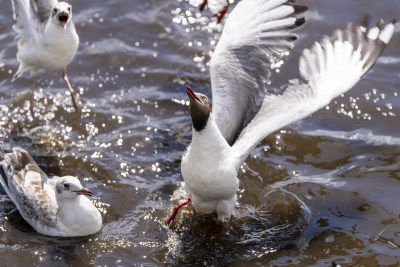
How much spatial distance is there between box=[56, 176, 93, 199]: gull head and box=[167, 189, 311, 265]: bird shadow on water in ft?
2.68

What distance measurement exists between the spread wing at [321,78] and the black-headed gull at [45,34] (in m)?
2.06

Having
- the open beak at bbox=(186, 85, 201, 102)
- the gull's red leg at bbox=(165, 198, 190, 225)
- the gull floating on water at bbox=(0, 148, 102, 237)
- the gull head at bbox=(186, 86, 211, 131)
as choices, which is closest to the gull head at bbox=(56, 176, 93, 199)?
the gull floating on water at bbox=(0, 148, 102, 237)

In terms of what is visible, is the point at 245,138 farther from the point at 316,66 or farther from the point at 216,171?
the point at 316,66

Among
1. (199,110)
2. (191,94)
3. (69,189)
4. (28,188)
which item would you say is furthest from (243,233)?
(28,188)

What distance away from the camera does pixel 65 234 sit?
17.6 feet

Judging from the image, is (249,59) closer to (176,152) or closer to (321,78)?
(321,78)

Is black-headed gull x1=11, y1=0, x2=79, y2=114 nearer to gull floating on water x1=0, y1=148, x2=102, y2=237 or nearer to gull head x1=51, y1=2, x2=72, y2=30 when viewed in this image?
gull head x1=51, y1=2, x2=72, y2=30

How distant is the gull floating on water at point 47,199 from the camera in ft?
17.4

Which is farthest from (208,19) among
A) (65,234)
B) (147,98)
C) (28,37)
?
(65,234)

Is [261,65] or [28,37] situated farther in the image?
[28,37]

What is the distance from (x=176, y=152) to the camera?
22.1 feet

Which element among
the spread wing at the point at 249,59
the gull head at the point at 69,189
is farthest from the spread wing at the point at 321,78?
the gull head at the point at 69,189

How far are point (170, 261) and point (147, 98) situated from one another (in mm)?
2783

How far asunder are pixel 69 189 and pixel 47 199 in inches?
17.0
